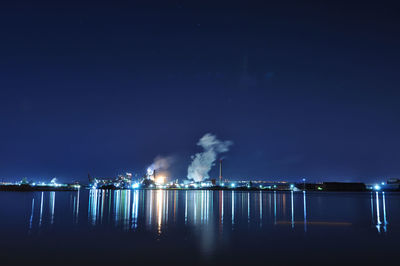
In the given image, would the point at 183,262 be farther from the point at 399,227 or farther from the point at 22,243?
the point at 399,227

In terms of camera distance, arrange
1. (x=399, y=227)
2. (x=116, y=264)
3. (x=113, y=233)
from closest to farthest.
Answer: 1. (x=116, y=264)
2. (x=113, y=233)
3. (x=399, y=227)

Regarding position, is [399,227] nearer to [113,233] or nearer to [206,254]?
[206,254]

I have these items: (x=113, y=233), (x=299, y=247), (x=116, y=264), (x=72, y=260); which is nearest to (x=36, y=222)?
(x=113, y=233)

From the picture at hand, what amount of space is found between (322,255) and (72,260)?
1298 cm

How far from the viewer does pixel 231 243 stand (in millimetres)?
21594

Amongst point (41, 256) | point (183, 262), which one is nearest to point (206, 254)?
point (183, 262)

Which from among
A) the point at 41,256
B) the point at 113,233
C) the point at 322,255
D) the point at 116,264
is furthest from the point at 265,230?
the point at 41,256

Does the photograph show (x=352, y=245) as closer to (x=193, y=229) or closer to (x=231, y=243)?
(x=231, y=243)

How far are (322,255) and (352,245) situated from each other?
4249 millimetres

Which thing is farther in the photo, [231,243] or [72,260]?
[231,243]

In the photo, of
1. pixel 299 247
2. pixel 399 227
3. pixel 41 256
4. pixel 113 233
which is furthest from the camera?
pixel 399 227

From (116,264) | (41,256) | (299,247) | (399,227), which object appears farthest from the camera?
(399,227)

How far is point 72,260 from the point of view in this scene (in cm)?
1683

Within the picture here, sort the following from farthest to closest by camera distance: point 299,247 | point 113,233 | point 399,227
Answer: point 399,227
point 113,233
point 299,247
